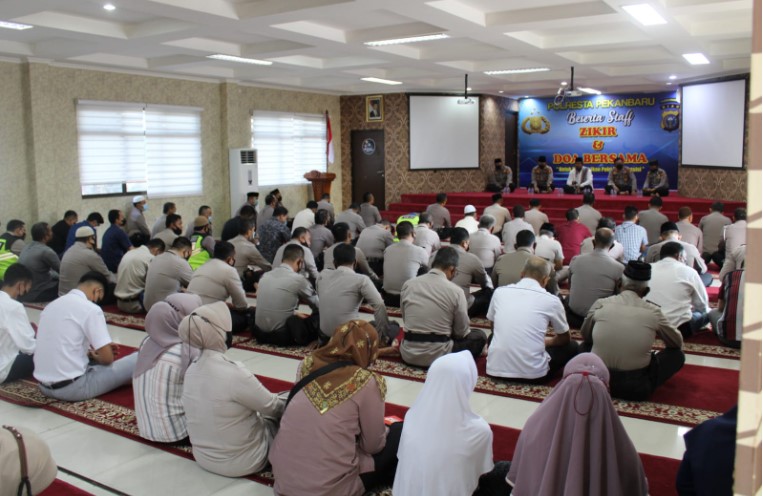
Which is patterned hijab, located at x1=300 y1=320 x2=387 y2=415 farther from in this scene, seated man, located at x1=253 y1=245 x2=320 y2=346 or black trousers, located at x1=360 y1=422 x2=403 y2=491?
seated man, located at x1=253 y1=245 x2=320 y2=346

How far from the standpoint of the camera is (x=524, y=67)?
11117 mm

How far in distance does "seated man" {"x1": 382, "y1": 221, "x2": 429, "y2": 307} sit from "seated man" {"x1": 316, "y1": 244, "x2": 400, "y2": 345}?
4.77 ft

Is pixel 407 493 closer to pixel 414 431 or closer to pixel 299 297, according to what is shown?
pixel 414 431

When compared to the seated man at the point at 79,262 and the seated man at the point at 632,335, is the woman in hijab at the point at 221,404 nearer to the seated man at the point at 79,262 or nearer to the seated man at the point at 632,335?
the seated man at the point at 632,335

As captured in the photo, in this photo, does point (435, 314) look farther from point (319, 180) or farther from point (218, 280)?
point (319, 180)

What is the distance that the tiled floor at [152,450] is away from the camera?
11.2ft

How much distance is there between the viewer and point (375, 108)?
49.6 ft

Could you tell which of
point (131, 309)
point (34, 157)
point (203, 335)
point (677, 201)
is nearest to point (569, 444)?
point (203, 335)

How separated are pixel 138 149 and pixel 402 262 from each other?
21.1 ft

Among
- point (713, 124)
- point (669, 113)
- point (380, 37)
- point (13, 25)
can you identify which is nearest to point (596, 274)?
point (380, 37)

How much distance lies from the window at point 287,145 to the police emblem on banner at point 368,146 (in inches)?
36.5

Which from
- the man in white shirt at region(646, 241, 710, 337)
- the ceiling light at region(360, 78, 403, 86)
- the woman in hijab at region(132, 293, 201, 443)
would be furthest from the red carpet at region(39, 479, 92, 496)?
the ceiling light at region(360, 78, 403, 86)

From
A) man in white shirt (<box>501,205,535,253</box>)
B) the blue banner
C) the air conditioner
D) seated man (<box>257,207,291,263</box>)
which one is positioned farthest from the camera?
the blue banner

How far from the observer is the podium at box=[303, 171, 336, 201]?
14.0 meters
